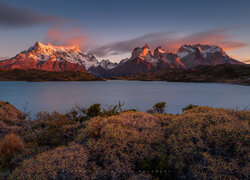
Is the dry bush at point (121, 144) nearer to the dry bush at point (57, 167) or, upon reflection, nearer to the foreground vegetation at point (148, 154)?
the foreground vegetation at point (148, 154)

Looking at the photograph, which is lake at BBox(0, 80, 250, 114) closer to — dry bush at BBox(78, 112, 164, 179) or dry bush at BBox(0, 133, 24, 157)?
dry bush at BBox(78, 112, 164, 179)

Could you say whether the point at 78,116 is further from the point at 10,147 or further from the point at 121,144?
the point at 121,144

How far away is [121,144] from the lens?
5203mm

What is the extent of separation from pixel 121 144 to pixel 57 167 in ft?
6.78

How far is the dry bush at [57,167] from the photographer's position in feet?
13.9

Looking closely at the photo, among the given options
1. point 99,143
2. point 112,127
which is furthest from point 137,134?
point 99,143

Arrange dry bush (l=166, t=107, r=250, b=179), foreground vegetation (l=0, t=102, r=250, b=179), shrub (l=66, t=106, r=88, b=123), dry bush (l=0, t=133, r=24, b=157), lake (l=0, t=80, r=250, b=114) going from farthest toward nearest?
lake (l=0, t=80, r=250, b=114) → shrub (l=66, t=106, r=88, b=123) → dry bush (l=0, t=133, r=24, b=157) → foreground vegetation (l=0, t=102, r=250, b=179) → dry bush (l=166, t=107, r=250, b=179)

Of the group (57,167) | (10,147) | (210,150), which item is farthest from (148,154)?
(10,147)

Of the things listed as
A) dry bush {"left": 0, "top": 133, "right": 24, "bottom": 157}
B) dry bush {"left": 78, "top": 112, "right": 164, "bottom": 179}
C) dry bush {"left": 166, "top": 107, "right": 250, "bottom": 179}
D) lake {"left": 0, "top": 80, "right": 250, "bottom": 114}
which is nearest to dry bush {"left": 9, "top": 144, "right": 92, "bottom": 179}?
dry bush {"left": 78, "top": 112, "right": 164, "bottom": 179}

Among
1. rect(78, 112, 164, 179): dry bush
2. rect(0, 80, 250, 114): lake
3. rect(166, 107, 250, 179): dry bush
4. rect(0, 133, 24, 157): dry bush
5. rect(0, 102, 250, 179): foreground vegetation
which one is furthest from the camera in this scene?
rect(0, 80, 250, 114): lake

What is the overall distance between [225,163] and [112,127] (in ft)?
12.2

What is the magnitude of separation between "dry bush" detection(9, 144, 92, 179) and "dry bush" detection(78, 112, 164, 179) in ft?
1.49

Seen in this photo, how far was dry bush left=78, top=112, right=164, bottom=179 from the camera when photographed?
15.1 ft

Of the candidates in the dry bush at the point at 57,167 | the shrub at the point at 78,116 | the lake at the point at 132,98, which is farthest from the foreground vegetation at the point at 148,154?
the lake at the point at 132,98
